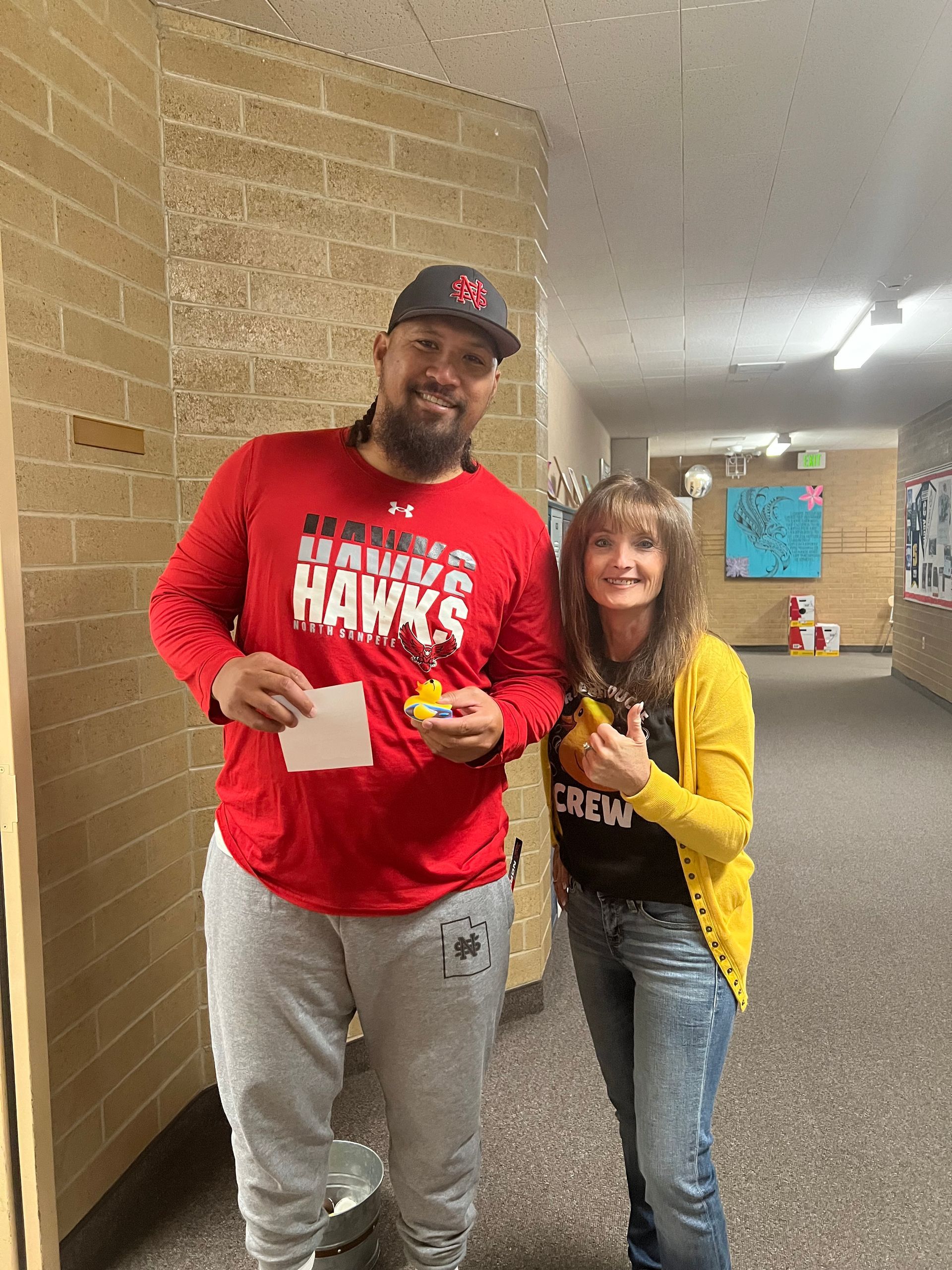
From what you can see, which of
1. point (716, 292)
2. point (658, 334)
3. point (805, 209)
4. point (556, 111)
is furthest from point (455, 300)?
point (658, 334)

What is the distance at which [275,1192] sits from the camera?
4.31ft

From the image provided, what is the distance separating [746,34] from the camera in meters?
2.30

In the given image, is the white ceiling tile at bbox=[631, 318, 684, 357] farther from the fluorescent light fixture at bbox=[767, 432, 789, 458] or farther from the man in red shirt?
the fluorescent light fixture at bbox=[767, 432, 789, 458]

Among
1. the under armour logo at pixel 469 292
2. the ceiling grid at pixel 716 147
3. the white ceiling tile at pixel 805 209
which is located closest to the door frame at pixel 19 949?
the under armour logo at pixel 469 292

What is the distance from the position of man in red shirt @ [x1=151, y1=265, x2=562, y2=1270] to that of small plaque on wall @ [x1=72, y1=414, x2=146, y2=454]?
21.1 inches

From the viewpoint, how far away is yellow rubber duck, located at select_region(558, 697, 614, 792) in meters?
1.39

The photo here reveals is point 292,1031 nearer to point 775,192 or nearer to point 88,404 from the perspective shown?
point 88,404

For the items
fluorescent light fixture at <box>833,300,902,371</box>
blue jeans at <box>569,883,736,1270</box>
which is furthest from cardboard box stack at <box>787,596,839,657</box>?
blue jeans at <box>569,883,736,1270</box>

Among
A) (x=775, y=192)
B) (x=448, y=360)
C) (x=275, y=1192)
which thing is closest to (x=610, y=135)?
(x=775, y=192)

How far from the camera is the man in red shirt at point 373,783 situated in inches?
49.4

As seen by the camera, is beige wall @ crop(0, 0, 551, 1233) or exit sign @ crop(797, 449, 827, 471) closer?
beige wall @ crop(0, 0, 551, 1233)

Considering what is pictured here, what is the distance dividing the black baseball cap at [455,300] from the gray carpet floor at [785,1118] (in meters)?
1.86

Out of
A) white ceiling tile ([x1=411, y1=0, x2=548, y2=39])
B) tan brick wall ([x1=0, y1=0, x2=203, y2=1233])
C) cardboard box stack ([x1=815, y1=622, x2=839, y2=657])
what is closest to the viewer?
tan brick wall ([x1=0, y1=0, x2=203, y2=1233])

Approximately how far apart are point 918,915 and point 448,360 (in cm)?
324
